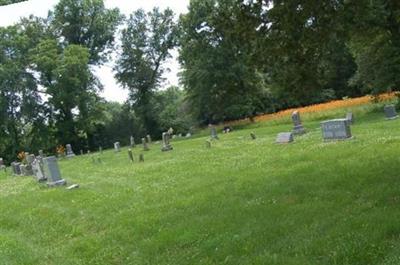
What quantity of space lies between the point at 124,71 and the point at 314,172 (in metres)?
47.4

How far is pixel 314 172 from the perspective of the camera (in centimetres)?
1277

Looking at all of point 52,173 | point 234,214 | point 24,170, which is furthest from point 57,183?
point 234,214

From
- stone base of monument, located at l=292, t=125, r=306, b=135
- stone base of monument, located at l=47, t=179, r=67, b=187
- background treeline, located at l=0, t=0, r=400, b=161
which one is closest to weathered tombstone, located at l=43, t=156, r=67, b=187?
stone base of monument, located at l=47, t=179, r=67, b=187

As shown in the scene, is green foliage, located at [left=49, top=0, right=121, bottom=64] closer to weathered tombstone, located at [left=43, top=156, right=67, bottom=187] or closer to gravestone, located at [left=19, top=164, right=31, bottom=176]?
gravestone, located at [left=19, top=164, right=31, bottom=176]

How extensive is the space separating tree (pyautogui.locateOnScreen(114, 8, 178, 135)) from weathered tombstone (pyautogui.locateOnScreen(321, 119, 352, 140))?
38.7m

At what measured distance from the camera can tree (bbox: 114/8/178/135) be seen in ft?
190

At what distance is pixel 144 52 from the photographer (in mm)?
58719

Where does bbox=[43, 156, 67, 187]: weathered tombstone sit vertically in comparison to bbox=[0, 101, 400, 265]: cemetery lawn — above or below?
above

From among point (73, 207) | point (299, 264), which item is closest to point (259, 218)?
point (299, 264)

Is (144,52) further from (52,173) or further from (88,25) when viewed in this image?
(52,173)

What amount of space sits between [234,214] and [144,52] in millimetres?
50129

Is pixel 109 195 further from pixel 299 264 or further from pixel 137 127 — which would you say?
pixel 137 127

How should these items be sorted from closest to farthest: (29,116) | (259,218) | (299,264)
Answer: (299,264) → (259,218) → (29,116)

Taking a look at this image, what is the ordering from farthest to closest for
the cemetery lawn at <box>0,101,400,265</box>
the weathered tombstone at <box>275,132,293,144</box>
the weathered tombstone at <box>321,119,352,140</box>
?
1. the weathered tombstone at <box>275,132,293,144</box>
2. the weathered tombstone at <box>321,119,352,140</box>
3. the cemetery lawn at <box>0,101,400,265</box>
